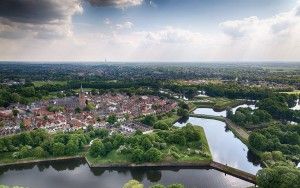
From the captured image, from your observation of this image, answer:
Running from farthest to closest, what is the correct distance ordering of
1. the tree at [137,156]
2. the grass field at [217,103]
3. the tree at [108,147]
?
the grass field at [217,103]
the tree at [108,147]
the tree at [137,156]

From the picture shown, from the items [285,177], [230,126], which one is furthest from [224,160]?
[230,126]

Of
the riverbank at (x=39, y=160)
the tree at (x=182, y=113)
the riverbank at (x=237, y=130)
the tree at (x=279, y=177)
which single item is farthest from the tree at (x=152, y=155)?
the tree at (x=182, y=113)

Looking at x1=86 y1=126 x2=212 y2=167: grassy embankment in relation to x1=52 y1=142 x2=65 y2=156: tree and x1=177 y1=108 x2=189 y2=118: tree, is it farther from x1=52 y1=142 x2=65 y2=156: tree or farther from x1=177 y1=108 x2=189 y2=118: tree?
x1=177 y1=108 x2=189 y2=118: tree

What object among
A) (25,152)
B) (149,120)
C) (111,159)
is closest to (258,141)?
(111,159)

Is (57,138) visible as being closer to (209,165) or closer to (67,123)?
(67,123)

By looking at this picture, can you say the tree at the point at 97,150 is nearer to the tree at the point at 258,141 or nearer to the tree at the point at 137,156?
the tree at the point at 137,156

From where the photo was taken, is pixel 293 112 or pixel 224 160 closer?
pixel 224 160

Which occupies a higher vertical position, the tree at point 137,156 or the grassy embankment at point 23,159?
the tree at point 137,156

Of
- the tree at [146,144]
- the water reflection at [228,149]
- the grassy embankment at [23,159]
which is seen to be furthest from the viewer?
the water reflection at [228,149]
